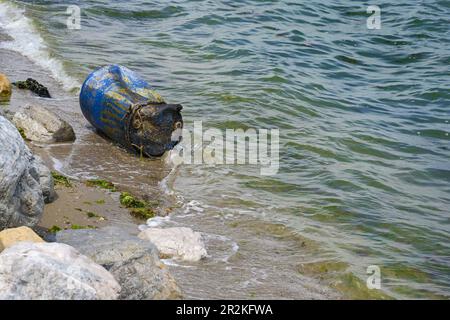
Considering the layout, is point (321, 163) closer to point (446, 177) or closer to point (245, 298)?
point (446, 177)

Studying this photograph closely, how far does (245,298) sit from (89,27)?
10.9 metres

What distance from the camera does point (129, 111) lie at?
8.48m

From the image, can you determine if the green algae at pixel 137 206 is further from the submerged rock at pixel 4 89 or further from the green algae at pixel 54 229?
the submerged rock at pixel 4 89

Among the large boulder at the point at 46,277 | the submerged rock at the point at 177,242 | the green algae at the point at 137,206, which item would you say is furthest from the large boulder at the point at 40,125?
the large boulder at the point at 46,277

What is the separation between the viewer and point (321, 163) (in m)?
8.86

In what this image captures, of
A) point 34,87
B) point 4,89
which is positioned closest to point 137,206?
point 4,89

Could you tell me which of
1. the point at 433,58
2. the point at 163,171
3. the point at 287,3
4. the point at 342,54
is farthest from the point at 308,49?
the point at 163,171

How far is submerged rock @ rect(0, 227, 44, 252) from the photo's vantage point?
4887 millimetres

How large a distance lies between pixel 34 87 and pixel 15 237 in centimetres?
588

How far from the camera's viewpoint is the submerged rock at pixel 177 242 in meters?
5.93

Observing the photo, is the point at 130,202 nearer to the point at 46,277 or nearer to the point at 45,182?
the point at 45,182

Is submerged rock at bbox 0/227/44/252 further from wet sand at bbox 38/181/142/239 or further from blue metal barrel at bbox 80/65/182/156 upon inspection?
blue metal barrel at bbox 80/65/182/156

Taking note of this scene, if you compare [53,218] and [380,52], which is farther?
[380,52]

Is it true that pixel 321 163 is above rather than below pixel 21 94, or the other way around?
below
